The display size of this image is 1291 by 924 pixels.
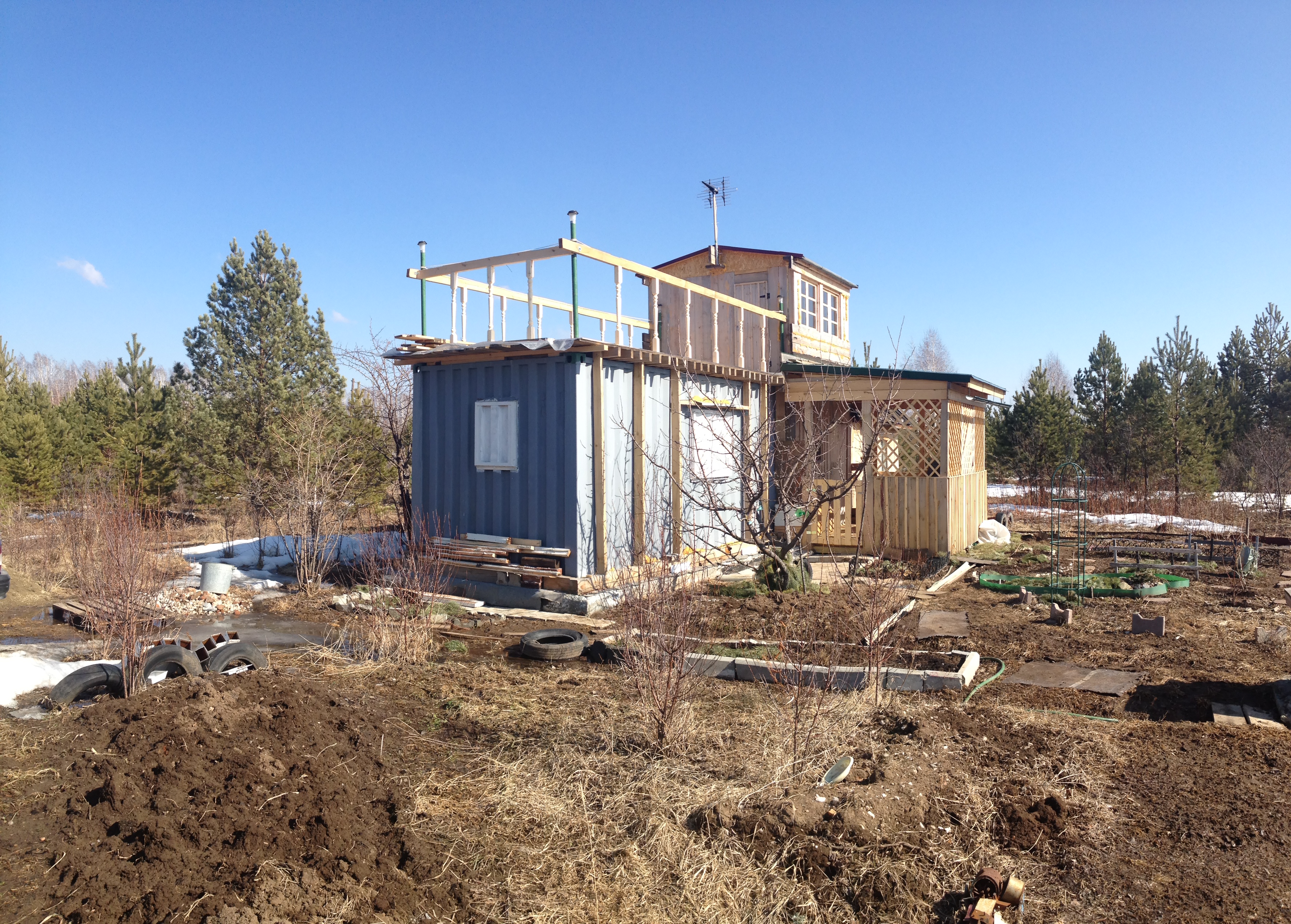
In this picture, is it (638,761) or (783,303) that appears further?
(783,303)

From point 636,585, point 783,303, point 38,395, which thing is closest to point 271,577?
point 636,585

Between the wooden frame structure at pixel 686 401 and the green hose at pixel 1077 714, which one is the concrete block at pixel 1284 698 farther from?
the wooden frame structure at pixel 686 401

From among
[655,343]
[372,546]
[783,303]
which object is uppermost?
[783,303]

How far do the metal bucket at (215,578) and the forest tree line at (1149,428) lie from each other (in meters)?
19.6

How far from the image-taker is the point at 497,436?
408 inches

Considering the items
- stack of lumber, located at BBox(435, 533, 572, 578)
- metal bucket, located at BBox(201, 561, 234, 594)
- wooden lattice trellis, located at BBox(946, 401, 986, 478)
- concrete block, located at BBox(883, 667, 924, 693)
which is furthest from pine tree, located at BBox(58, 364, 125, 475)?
concrete block, located at BBox(883, 667, 924, 693)

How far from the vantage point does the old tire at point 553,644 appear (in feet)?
24.0

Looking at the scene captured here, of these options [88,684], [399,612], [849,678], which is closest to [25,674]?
[88,684]

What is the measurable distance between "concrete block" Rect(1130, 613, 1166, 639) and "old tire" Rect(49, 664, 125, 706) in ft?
28.1

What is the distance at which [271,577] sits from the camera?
456 inches

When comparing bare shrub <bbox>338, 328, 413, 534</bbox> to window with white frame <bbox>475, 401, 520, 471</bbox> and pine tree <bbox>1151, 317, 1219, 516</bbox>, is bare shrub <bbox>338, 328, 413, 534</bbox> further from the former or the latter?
pine tree <bbox>1151, 317, 1219, 516</bbox>

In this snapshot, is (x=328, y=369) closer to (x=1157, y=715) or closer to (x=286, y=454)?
(x=286, y=454)

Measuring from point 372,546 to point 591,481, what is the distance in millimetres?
2567

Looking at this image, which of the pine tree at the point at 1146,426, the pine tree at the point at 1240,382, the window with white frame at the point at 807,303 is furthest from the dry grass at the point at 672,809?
the pine tree at the point at 1240,382
